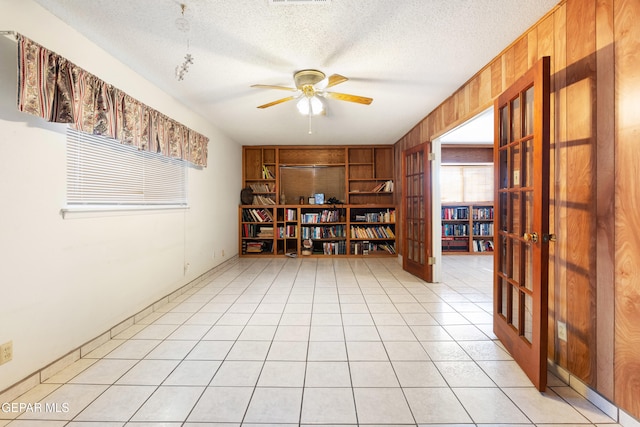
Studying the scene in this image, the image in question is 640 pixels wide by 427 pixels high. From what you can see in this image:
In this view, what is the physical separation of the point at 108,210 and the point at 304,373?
197cm

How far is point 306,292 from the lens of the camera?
10.9 ft

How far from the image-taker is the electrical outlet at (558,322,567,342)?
161 cm

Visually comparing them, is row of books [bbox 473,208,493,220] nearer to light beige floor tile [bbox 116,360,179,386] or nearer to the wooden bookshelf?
the wooden bookshelf

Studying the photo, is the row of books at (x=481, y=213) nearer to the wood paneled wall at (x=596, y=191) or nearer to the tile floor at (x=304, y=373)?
the tile floor at (x=304, y=373)

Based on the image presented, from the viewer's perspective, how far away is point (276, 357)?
1906 mm

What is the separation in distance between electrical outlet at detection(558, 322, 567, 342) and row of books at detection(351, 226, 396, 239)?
3.78 meters

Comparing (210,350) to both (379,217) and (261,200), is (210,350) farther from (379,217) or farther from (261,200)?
(379,217)

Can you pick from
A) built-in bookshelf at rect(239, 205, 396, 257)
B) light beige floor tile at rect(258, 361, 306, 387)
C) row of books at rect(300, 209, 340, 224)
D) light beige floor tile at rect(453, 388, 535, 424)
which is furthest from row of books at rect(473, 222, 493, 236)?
light beige floor tile at rect(258, 361, 306, 387)

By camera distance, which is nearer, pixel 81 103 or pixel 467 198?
pixel 81 103

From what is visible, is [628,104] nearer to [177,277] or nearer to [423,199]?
[423,199]

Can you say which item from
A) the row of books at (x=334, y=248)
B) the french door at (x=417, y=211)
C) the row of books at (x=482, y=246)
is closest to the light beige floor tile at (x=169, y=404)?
the french door at (x=417, y=211)

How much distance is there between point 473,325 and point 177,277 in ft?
10.4

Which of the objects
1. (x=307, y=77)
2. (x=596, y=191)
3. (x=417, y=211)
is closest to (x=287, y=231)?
(x=417, y=211)

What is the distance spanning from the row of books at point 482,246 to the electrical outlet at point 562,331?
459 cm
